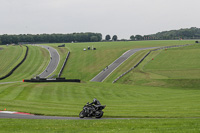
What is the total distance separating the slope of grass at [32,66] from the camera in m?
93.9

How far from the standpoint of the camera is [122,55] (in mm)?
111188

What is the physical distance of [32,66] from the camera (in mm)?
108938

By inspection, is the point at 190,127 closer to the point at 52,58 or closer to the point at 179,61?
the point at 179,61

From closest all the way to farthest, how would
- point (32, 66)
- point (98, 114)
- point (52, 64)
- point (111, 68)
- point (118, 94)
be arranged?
1. point (98, 114)
2. point (118, 94)
3. point (111, 68)
4. point (32, 66)
5. point (52, 64)

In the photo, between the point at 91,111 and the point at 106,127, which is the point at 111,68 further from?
the point at 106,127

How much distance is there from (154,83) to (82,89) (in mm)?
22362

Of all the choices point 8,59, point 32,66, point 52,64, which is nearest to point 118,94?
point 52,64

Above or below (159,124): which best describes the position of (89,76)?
below

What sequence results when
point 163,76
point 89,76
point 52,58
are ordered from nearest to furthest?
point 163,76 → point 89,76 → point 52,58

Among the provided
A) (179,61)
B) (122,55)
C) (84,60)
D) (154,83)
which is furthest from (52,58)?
(154,83)

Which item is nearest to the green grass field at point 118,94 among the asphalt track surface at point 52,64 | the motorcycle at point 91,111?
the motorcycle at point 91,111

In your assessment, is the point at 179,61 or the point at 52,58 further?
the point at 52,58

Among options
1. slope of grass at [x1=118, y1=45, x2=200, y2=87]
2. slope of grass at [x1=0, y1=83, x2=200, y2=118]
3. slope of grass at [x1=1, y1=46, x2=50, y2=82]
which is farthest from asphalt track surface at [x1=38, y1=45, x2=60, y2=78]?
slope of grass at [x1=0, y1=83, x2=200, y2=118]

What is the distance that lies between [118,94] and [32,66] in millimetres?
65896
